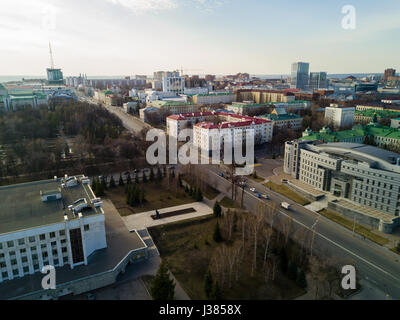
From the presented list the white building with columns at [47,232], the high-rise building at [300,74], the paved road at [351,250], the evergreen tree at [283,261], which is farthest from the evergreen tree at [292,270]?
the high-rise building at [300,74]

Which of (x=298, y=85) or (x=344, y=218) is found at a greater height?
(x=298, y=85)

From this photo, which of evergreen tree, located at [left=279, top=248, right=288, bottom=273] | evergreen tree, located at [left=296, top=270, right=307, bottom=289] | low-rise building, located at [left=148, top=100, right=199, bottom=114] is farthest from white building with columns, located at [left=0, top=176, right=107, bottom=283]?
low-rise building, located at [left=148, top=100, right=199, bottom=114]

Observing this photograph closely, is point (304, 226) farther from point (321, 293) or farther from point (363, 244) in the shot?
point (321, 293)

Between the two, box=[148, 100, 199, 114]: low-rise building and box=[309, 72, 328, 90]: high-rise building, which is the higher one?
box=[309, 72, 328, 90]: high-rise building

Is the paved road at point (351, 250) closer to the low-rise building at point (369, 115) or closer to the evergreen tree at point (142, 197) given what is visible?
the evergreen tree at point (142, 197)

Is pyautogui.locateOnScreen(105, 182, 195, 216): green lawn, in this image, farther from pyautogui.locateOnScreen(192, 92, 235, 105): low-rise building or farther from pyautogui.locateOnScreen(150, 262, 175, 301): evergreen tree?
pyautogui.locateOnScreen(192, 92, 235, 105): low-rise building

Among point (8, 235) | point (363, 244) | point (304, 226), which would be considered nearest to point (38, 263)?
point (8, 235)
